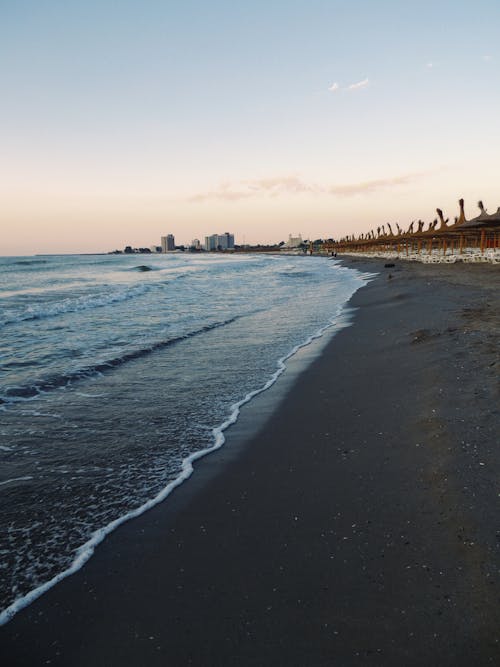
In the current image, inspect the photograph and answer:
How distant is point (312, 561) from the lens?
249cm

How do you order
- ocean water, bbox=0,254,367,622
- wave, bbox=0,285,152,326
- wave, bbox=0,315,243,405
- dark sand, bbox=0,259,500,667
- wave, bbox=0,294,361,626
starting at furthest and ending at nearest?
1. wave, bbox=0,285,152,326
2. wave, bbox=0,315,243,405
3. ocean water, bbox=0,254,367,622
4. wave, bbox=0,294,361,626
5. dark sand, bbox=0,259,500,667

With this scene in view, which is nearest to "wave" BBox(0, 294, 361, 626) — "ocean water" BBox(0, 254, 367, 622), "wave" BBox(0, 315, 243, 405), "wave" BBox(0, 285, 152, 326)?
"ocean water" BBox(0, 254, 367, 622)

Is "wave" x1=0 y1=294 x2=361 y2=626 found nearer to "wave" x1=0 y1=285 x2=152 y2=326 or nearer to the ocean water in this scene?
the ocean water

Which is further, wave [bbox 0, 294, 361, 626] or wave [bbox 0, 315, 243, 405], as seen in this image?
wave [bbox 0, 315, 243, 405]

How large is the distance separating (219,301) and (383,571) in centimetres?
1783

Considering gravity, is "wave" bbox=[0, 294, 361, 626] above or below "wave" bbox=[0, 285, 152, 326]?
below

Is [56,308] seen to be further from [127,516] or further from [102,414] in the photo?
[127,516]

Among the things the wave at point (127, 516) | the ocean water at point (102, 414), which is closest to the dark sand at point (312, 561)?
the wave at point (127, 516)

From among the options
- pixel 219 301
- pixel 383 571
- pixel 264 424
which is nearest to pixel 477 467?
pixel 383 571

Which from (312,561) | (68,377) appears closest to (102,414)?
(68,377)

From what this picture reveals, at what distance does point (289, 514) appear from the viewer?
3.04m

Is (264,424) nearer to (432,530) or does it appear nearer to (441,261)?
(432,530)

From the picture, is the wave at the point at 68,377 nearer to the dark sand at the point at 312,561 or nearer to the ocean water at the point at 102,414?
the ocean water at the point at 102,414

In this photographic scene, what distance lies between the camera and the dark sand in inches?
77.0
